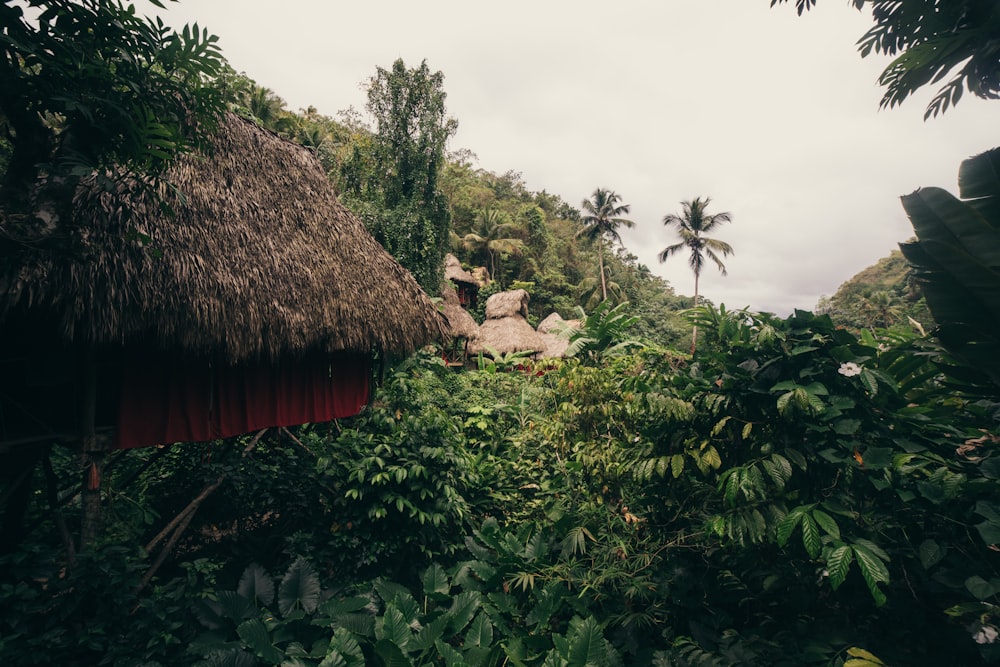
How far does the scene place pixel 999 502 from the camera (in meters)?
1.86

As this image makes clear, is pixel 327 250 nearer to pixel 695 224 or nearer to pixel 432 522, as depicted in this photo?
pixel 432 522

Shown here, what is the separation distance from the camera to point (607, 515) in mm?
4082

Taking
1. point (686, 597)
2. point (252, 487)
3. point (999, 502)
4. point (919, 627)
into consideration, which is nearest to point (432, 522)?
point (252, 487)

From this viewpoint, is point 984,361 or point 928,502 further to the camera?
point 928,502

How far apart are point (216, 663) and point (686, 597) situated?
11.0 ft

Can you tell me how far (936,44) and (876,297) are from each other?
87.2ft

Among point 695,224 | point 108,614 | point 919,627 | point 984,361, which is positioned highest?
point 695,224

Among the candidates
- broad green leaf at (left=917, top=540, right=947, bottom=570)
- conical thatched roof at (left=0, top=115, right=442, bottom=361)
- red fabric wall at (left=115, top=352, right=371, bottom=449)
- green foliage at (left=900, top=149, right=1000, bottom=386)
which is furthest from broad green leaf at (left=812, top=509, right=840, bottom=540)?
red fabric wall at (left=115, top=352, right=371, bottom=449)

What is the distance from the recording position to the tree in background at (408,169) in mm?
11508

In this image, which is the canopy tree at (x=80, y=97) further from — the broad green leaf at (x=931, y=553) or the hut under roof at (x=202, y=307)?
the broad green leaf at (x=931, y=553)

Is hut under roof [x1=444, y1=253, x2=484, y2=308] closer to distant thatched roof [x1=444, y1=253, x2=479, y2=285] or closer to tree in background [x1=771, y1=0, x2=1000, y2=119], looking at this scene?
distant thatched roof [x1=444, y1=253, x2=479, y2=285]

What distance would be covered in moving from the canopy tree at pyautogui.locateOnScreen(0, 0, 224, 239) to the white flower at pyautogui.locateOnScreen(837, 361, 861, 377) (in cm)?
390

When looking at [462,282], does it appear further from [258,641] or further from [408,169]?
[258,641]

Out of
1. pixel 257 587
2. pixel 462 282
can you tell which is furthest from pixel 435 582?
pixel 462 282
